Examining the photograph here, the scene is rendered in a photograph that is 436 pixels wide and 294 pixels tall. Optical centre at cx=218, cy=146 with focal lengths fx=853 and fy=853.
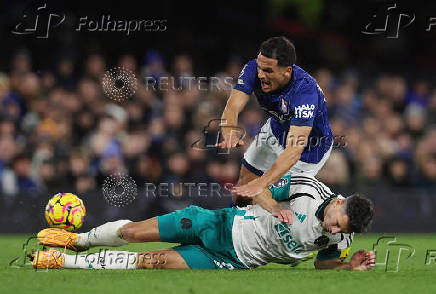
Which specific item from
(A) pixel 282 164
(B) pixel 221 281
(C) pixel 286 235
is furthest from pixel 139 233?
(A) pixel 282 164

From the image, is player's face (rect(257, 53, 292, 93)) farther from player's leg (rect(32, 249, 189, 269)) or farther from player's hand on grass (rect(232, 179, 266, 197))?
player's leg (rect(32, 249, 189, 269))

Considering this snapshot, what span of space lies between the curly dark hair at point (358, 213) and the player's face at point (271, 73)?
5.58 ft

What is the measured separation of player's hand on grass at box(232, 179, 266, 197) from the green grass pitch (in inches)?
27.5

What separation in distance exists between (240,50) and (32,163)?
5982 mm

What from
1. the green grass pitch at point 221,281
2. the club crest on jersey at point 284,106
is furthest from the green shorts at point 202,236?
the club crest on jersey at point 284,106

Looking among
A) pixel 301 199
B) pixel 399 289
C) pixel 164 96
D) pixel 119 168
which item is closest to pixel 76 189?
pixel 119 168

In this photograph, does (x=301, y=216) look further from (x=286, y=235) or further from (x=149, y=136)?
(x=149, y=136)

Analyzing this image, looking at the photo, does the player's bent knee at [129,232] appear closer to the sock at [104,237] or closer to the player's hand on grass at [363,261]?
the sock at [104,237]

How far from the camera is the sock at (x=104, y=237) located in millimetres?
7855

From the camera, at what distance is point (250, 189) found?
7371 millimetres

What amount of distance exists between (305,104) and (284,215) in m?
1.33

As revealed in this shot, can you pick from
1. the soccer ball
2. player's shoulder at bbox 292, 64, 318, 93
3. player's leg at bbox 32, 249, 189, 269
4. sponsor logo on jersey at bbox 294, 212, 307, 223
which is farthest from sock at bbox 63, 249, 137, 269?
player's shoulder at bbox 292, 64, 318, 93

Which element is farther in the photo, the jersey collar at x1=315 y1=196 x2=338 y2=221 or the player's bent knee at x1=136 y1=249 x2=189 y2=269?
the player's bent knee at x1=136 y1=249 x2=189 y2=269

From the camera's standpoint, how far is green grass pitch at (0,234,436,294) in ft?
20.9
